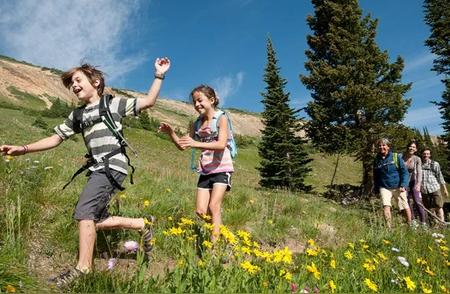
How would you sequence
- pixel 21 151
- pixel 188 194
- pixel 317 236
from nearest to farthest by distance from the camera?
pixel 21 151
pixel 317 236
pixel 188 194

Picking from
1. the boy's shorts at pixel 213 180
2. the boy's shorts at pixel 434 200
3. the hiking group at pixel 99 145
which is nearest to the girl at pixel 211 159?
the boy's shorts at pixel 213 180

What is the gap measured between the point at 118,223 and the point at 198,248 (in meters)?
1.09

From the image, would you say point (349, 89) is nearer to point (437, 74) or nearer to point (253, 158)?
point (437, 74)

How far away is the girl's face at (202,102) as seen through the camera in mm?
5398

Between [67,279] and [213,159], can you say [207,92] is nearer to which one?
[213,159]

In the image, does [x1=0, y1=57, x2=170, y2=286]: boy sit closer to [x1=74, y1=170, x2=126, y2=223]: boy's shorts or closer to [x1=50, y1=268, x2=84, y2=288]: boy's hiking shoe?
[x1=74, y1=170, x2=126, y2=223]: boy's shorts

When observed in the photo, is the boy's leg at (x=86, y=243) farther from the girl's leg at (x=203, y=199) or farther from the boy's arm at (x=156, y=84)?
the girl's leg at (x=203, y=199)

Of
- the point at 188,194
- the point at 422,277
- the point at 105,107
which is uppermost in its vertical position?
the point at 105,107

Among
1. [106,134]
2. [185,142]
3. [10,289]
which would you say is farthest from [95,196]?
[10,289]

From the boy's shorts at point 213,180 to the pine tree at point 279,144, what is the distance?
2224cm

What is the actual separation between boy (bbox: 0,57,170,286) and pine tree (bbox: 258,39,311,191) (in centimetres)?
2343

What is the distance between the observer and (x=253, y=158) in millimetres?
46844

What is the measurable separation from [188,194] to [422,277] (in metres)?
3.65

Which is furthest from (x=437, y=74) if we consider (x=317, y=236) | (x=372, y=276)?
(x=372, y=276)
